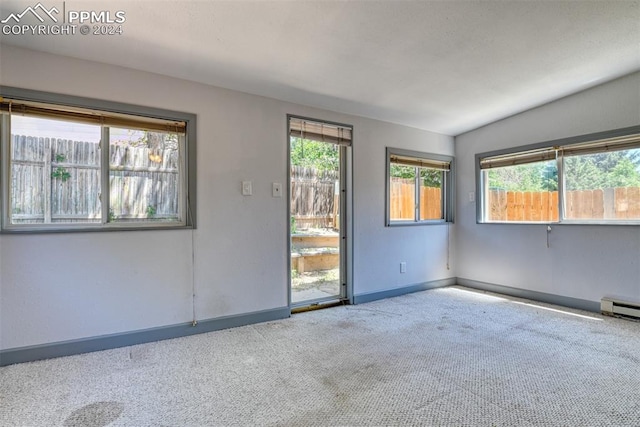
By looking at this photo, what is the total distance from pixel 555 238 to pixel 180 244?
4242 millimetres

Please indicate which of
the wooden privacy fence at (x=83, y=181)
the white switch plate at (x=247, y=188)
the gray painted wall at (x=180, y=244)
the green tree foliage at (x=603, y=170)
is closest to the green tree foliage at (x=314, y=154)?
the gray painted wall at (x=180, y=244)

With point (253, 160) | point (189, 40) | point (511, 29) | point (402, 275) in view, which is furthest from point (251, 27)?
point (402, 275)

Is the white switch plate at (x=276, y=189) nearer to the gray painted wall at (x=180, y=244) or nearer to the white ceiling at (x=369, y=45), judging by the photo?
the gray painted wall at (x=180, y=244)

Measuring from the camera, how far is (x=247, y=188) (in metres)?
3.20

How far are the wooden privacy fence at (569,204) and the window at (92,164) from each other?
403 cm

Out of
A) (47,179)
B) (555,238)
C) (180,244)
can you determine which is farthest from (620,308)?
(47,179)

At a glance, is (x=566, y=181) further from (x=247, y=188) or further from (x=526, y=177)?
(x=247, y=188)

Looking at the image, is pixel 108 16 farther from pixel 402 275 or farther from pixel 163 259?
pixel 402 275

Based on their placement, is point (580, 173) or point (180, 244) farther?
point (580, 173)

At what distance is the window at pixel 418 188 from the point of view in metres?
4.37

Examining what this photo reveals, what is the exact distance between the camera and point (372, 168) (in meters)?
4.09

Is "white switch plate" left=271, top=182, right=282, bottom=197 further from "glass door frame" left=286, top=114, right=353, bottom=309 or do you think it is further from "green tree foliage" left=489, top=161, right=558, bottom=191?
"green tree foliage" left=489, top=161, right=558, bottom=191

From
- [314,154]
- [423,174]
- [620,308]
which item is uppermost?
[314,154]

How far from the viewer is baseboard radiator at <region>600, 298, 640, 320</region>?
10.6 ft
